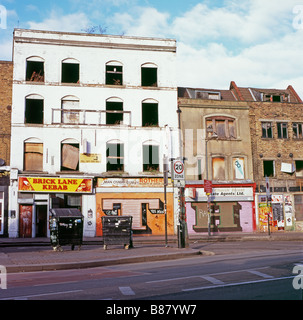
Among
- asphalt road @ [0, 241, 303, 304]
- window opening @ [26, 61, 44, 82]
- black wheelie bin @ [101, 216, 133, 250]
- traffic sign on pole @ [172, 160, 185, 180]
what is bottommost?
asphalt road @ [0, 241, 303, 304]

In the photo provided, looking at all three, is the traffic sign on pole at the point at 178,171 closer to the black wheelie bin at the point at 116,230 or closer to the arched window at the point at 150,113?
the black wheelie bin at the point at 116,230

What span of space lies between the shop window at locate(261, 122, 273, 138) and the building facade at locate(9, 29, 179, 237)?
791 centimetres

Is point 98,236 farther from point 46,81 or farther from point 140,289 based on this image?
point 140,289

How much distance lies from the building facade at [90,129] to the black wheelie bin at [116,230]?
12539mm

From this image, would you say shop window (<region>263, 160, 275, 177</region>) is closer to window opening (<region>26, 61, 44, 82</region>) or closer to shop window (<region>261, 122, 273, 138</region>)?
shop window (<region>261, 122, 273, 138</region>)

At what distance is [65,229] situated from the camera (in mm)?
17484

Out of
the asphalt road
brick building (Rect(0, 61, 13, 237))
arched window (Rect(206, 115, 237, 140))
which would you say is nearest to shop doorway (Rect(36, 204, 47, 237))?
brick building (Rect(0, 61, 13, 237))

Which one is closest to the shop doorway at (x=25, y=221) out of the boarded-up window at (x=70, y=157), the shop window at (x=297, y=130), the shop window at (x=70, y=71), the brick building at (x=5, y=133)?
the brick building at (x=5, y=133)

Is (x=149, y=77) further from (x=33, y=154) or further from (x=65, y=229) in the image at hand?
(x=65, y=229)

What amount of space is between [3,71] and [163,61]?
12221mm

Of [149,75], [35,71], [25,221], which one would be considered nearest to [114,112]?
[149,75]

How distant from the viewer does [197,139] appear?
3272 cm

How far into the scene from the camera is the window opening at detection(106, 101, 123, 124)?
102 feet
